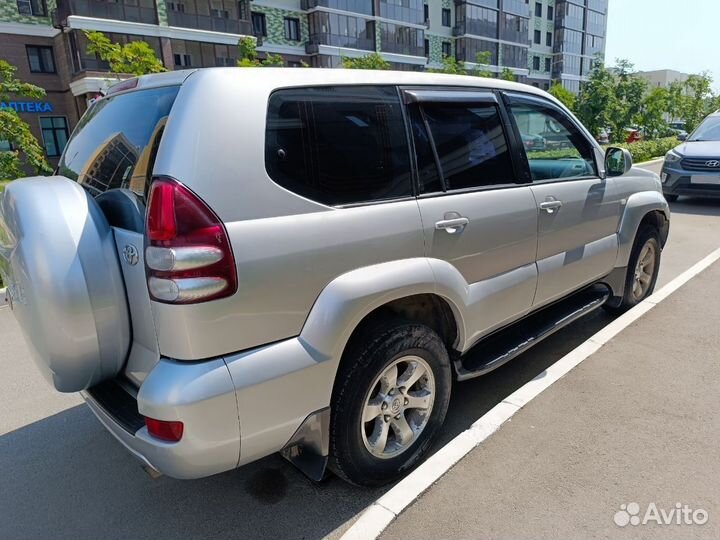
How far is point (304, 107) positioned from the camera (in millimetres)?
2199

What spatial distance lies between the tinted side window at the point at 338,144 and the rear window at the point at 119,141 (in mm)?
465

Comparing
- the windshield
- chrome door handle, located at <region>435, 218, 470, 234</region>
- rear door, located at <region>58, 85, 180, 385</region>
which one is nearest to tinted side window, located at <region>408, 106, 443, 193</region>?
chrome door handle, located at <region>435, 218, 470, 234</region>

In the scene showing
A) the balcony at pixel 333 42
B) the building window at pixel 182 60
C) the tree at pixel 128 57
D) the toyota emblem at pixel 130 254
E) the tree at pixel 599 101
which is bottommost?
the toyota emblem at pixel 130 254

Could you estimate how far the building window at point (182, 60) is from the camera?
104 feet

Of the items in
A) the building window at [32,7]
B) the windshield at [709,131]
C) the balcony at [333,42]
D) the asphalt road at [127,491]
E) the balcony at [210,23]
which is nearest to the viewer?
the asphalt road at [127,491]

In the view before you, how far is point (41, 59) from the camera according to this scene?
1160 inches

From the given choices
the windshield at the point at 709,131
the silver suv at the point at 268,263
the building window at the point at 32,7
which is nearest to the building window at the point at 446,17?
the building window at the point at 32,7

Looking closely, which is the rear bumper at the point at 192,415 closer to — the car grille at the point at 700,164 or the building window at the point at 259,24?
the car grille at the point at 700,164

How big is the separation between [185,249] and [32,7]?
34556mm

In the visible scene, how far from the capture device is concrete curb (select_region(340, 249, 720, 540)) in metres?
2.20

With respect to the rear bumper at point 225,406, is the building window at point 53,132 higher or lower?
higher

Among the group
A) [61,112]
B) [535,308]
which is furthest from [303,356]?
[61,112]

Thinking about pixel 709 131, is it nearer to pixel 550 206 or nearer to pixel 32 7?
pixel 550 206

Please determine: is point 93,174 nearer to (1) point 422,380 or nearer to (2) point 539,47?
(1) point 422,380
